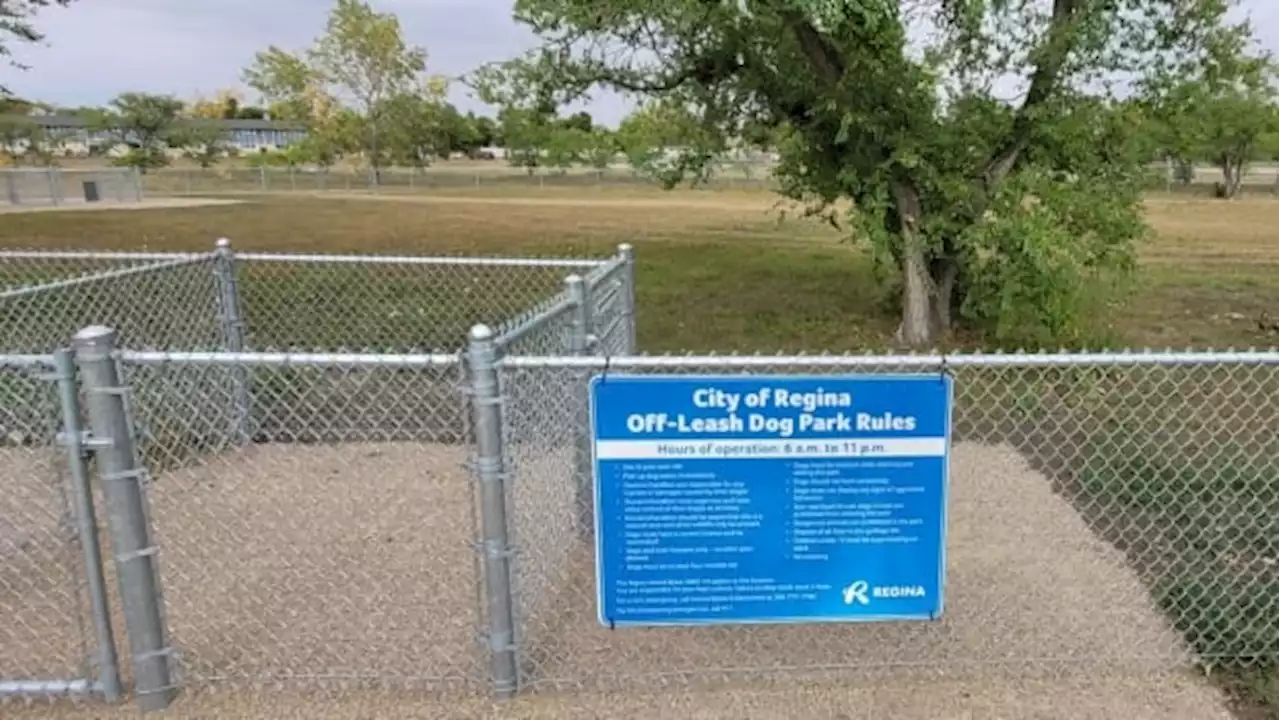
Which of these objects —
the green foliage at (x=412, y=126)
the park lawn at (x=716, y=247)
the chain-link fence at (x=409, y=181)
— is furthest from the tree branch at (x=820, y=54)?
the green foliage at (x=412, y=126)

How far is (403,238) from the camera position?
824 inches

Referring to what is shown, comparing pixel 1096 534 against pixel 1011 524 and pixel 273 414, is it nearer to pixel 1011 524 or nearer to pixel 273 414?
pixel 1011 524

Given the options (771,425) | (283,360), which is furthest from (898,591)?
(283,360)

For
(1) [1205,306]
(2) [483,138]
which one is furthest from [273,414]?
(2) [483,138]

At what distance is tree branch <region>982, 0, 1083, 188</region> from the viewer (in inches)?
300

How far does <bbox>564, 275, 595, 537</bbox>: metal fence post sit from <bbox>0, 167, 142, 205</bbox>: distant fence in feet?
115

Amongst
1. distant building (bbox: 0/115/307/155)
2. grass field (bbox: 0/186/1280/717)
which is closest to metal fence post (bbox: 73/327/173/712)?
grass field (bbox: 0/186/1280/717)

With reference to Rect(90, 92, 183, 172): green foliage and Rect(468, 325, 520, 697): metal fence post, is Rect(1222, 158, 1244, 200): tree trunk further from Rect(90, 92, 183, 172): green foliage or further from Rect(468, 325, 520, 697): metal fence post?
Rect(90, 92, 183, 172): green foliage

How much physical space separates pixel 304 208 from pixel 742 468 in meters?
31.7

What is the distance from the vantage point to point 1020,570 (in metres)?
4.08

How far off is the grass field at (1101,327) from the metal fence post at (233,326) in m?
0.31

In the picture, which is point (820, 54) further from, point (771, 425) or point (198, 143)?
point (198, 143)

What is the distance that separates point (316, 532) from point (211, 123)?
74.8 m

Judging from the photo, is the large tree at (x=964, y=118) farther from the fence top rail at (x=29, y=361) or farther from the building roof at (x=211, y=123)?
the building roof at (x=211, y=123)
